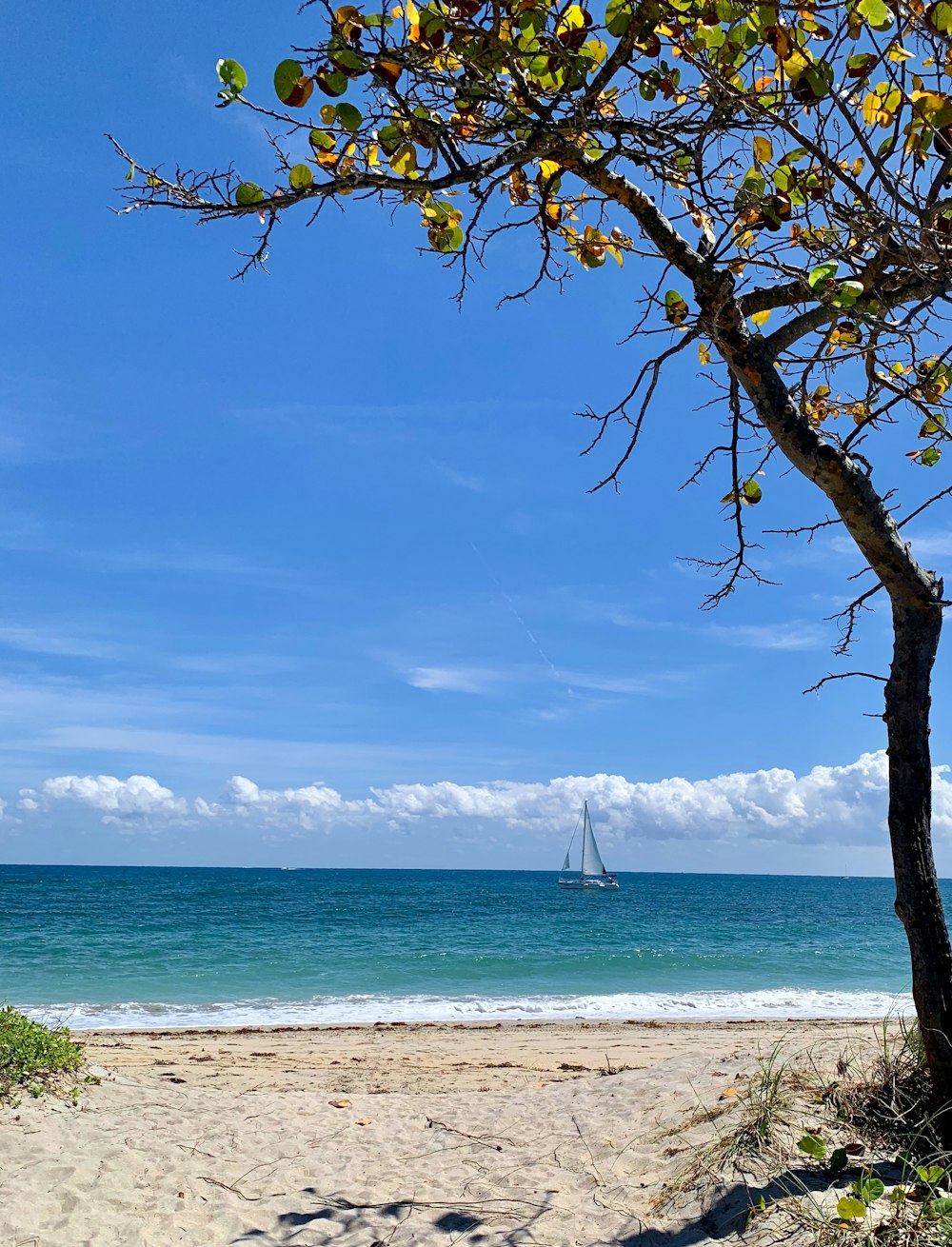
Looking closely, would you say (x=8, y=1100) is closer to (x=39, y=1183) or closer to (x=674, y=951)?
(x=39, y=1183)

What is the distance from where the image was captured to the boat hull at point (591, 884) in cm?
6969

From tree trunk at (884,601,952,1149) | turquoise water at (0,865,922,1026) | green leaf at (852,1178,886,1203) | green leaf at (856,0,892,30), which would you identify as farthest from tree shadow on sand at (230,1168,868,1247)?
turquoise water at (0,865,922,1026)

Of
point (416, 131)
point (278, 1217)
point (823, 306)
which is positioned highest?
point (416, 131)

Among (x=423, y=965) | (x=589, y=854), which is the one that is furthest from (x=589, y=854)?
(x=423, y=965)

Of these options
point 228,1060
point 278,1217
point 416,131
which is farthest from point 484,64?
point 228,1060

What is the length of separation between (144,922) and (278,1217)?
116 ft

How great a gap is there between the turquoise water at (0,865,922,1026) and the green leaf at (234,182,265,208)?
13313 mm

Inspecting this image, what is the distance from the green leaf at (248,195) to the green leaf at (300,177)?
149mm

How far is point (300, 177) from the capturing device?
136 inches

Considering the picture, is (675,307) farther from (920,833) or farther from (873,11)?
(920,833)

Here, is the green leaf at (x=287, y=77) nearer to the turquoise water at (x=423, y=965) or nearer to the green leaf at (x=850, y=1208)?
the green leaf at (x=850, y=1208)

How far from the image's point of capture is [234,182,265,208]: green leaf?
3541 millimetres

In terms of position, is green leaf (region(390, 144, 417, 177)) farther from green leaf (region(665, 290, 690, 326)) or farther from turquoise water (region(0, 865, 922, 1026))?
turquoise water (region(0, 865, 922, 1026))

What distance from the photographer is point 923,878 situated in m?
3.78
